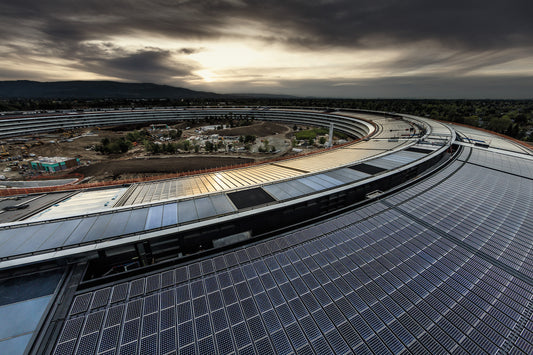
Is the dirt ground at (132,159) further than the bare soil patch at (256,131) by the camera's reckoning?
No

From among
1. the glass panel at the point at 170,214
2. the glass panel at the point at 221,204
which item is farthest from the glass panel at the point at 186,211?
the glass panel at the point at 221,204

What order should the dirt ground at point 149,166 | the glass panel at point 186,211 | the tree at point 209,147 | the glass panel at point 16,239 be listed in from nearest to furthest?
the glass panel at point 16,239 → the glass panel at point 186,211 → the dirt ground at point 149,166 → the tree at point 209,147

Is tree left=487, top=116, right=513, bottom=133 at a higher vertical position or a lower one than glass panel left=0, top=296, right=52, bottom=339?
higher

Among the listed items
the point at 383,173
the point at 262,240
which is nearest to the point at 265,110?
the point at 383,173

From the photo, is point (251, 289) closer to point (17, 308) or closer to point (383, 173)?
point (17, 308)

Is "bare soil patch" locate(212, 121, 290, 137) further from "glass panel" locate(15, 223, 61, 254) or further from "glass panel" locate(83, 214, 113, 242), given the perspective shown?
"glass panel" locate(15, 223, 61, 254)

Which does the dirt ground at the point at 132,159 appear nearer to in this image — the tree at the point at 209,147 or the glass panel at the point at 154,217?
the tree at the point at 209,147

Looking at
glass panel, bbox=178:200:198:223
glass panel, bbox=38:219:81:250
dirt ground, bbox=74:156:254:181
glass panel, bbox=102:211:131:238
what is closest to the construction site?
dirt ground, bbox=74:156:254:181

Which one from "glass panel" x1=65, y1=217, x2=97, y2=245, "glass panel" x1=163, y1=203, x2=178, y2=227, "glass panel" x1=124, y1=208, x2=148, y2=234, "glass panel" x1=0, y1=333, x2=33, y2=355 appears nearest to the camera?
"glass panel" x1=0, y1=333, x2=33, y2=355

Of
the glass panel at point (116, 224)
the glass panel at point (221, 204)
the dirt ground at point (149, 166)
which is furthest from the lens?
the dirt ground at point (149, 166)
